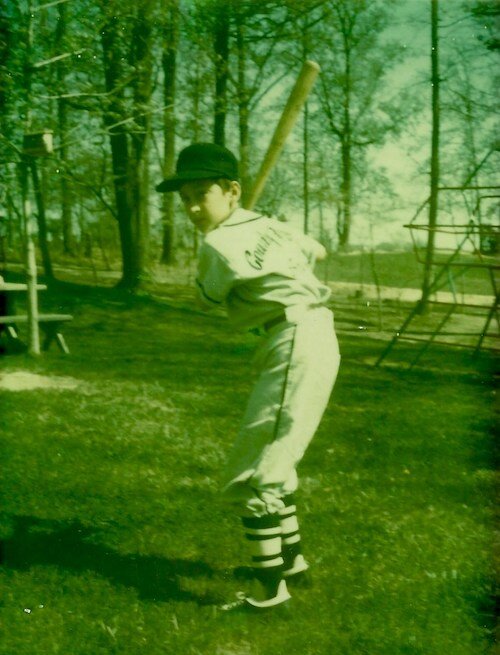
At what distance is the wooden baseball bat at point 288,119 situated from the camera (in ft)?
13.1

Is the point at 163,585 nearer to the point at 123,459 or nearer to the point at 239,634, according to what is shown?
the point at 239,634

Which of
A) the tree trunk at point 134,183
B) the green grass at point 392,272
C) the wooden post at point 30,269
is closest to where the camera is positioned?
the wooden post at point 30,269

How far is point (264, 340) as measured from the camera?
3328 mm

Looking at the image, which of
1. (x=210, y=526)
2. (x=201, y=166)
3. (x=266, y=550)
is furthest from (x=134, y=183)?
(x=266, y=550)

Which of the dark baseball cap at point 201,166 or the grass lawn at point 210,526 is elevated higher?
the dark baseball cap at point 201,166

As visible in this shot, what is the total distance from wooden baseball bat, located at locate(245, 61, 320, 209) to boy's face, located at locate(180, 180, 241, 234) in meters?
0.62

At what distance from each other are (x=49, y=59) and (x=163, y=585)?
8.02 m

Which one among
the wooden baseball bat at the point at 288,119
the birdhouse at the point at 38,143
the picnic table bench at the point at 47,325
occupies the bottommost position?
the picnic table bench at the point at 47,325

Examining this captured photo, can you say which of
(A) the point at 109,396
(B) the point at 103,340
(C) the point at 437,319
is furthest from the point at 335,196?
(A) the point at 109,396

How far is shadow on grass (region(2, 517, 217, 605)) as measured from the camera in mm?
3395

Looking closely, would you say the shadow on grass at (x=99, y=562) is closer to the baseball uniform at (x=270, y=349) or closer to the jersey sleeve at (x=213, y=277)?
the baseball uniform at (x=270, y=349)

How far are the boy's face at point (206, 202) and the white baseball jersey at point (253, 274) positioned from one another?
72mm

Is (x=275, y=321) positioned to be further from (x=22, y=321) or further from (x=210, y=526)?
(x=22, y=321)

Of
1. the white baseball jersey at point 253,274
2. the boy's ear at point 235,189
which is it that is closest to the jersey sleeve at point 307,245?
the white baseball jersey at point 253,274
